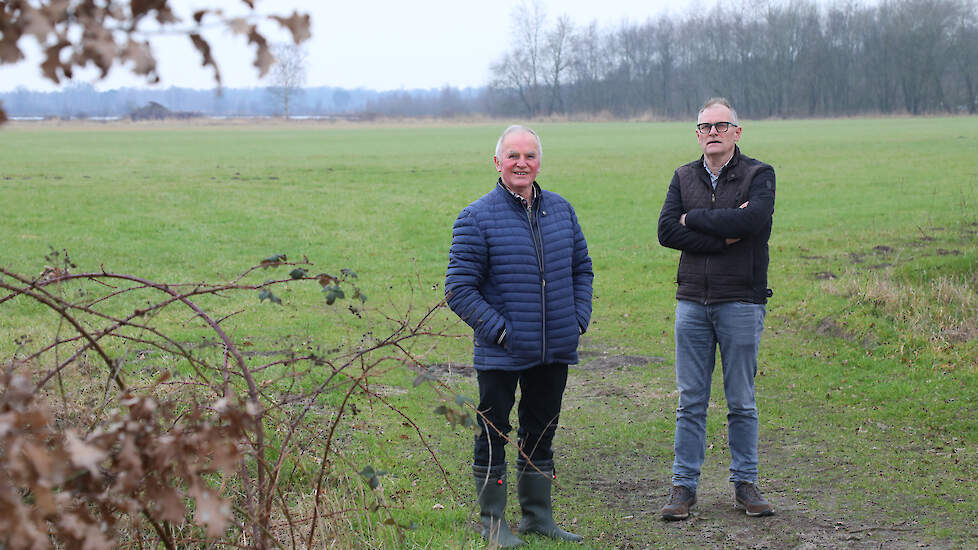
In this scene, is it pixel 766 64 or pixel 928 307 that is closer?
pixel 928 307

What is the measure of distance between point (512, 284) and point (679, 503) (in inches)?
76.5

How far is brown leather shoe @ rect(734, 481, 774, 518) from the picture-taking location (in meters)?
6.27

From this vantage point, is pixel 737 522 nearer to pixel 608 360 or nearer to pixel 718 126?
pixel 718 126

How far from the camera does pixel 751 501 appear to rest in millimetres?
6281

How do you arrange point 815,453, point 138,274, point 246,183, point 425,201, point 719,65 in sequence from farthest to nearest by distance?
point 719,65
point 246,183
point 425,201
point 138,274
point 815,453

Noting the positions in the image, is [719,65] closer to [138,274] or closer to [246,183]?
[246,183]

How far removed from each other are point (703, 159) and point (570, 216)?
3.64ft

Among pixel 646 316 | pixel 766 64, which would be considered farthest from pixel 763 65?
pixel 646 316

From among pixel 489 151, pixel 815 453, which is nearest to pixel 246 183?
pixel 489 151

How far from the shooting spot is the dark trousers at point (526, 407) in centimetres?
566

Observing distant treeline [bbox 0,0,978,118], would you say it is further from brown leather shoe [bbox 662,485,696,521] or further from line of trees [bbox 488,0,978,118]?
brown leather shoe [bbox 662,485,696,521]

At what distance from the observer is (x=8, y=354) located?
9.20m

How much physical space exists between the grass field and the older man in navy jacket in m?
0.34

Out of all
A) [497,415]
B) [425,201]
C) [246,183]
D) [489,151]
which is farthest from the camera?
[489,151]
